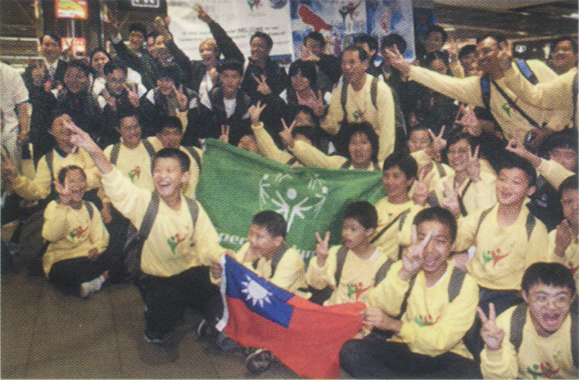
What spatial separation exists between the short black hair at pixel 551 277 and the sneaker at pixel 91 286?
3134 millimetres

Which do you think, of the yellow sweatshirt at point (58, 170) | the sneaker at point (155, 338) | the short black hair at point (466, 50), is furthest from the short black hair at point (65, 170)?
the short black hair at point (466, 50)

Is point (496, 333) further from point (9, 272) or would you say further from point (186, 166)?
point (9, 272)

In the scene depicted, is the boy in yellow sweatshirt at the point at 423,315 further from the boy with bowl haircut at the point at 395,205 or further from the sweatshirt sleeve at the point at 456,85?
the sweatshirt sleeve at the point at 456,85

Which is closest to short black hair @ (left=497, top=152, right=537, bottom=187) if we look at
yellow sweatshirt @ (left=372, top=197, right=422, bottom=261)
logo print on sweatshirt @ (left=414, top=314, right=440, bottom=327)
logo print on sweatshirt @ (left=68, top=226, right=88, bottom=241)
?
yellow sweatshirt @ (left=372, top=197, right=422, bottom=261)

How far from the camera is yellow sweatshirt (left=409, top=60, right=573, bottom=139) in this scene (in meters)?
3.59

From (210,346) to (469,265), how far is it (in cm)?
169

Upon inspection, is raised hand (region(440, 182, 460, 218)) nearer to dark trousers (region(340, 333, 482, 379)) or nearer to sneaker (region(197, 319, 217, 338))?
dark trousers (region(340, 333, 482, 379))

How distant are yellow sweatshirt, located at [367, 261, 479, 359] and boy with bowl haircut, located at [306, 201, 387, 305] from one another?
0.27 m

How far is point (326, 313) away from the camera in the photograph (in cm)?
277

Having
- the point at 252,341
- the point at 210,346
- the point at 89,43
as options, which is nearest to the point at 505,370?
the point at 252,341

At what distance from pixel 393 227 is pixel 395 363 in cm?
99

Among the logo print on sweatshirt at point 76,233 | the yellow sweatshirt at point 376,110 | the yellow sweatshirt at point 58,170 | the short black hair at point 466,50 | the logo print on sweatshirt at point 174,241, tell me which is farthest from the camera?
the short black hair at point 466,50

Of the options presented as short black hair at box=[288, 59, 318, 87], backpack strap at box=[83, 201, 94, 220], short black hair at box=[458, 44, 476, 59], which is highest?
short black hair at box=[458, 44, 476, 59]

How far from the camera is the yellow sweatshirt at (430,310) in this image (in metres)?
2.59
